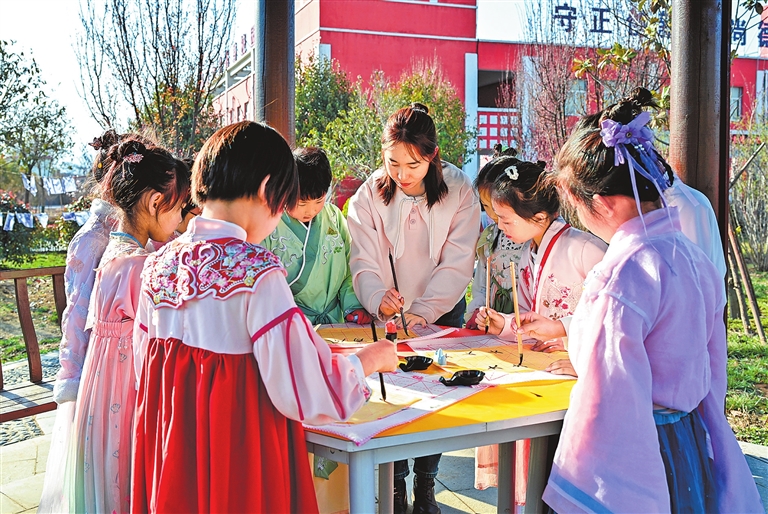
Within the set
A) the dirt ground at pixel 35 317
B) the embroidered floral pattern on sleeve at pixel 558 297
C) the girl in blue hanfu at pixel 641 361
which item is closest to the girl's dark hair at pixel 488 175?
the embroidered floral pattern on sleeve at pixel 558 297

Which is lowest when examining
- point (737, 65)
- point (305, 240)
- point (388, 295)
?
point (388, 295)

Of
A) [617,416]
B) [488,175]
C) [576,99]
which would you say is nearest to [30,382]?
[488,175]

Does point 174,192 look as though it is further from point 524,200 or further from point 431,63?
point 431,63

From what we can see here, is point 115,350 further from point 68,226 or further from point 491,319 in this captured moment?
point 68,226

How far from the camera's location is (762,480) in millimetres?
2871

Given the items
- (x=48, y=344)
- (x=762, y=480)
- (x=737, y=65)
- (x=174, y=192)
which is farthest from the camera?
(x=737, y=65)

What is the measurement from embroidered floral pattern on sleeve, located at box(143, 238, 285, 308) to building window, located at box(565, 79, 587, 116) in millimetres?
7803

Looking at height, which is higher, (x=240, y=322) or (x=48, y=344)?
(x=240, y=322)

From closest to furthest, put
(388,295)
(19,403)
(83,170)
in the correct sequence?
(388,295)
(19,403)
(83,170)

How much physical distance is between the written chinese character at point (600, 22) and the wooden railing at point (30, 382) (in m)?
6.77

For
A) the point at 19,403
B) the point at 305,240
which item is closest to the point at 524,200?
the point at 305,240

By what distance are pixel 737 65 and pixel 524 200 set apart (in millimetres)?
13923

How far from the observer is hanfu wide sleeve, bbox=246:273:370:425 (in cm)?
130

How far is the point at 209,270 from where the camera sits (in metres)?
1.34
